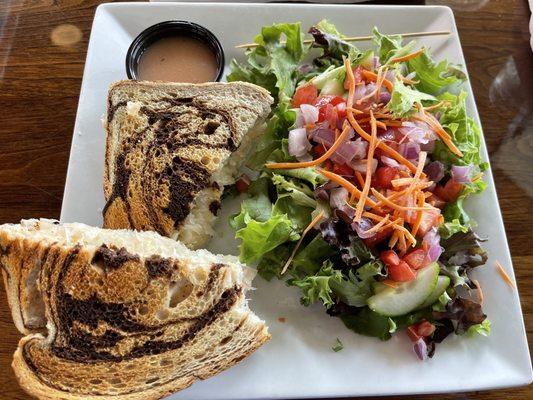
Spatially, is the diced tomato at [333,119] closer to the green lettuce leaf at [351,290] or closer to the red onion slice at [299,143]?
the red onion slice at [299,143]

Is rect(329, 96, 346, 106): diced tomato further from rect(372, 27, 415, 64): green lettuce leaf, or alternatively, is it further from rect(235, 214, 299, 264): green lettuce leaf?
rect(235, 214, 299, 264): green lettuce leaf

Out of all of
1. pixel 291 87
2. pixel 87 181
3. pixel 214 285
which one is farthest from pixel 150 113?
pixel 214 285

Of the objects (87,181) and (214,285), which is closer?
(214,285)

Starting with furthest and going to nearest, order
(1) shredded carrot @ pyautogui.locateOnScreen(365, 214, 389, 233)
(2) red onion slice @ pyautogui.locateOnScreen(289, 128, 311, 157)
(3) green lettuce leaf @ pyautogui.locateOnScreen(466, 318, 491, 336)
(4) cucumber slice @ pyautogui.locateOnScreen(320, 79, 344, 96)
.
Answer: (4) cucumber slice @ pyautogui.locateOnScreen(320, 79, 344, 96) < (2) red onion slice @ pyautogui.locateOnScreen(289, 128, 311, 157) < (3) green lettuce leaf @ pyautogui.locateOnScreen(466, 318, 491, 336) < (1) shredded carrot @ pyautogui.locateOnScreen(365, 214, 389, 233)

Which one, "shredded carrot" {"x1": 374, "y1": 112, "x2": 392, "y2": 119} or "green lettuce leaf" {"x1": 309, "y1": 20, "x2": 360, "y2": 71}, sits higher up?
"green lettuce leaf" {"x1": 309, "y1": 20, "x2": 360, "y2": 71}

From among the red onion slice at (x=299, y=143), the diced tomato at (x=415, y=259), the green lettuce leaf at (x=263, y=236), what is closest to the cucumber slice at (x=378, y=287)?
the diced tomato at (x=415, y=259)

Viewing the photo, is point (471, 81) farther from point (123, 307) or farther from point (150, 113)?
point (123, 307)

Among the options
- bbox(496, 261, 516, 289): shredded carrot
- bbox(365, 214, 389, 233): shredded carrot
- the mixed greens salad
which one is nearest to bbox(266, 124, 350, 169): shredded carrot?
the mixed greens salad
